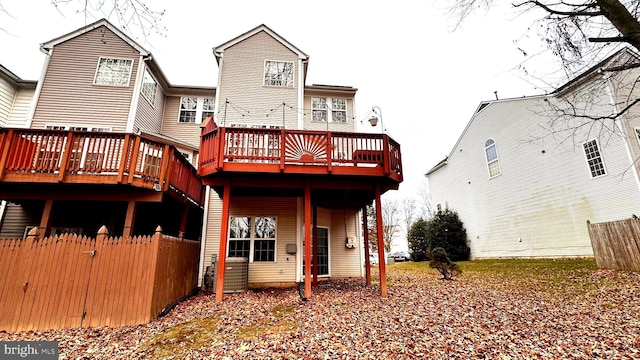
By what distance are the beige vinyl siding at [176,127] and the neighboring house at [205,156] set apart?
2.0 inches

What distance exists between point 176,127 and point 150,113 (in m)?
1.25

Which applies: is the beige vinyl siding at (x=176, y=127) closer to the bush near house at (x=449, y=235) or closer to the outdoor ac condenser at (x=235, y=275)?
the outdoor ac condenser at (x=235, y=275)

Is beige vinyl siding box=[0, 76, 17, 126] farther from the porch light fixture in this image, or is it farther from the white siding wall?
the white siding wall

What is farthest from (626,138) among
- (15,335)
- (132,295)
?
(15,335)

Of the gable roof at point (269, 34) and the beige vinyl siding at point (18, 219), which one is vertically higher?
the gable roof at point (269, 34)

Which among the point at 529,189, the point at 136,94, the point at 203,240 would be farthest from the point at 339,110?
the point at 529,189

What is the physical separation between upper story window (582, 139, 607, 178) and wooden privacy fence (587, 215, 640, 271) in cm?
381

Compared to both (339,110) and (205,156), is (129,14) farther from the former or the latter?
(339,110)

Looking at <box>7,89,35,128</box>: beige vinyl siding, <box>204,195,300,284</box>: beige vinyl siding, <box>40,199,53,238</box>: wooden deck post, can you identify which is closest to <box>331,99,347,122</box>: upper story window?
<box>204,195,300,284</box>: beige vinyl siding

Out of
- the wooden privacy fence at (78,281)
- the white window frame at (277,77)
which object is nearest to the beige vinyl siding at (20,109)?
the wooden privacy fence at (78,281)

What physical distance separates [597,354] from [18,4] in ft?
29.3

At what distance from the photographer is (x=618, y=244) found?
28.9 ft

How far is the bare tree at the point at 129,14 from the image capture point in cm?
362

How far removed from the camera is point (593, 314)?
A: 5570 millimetres
